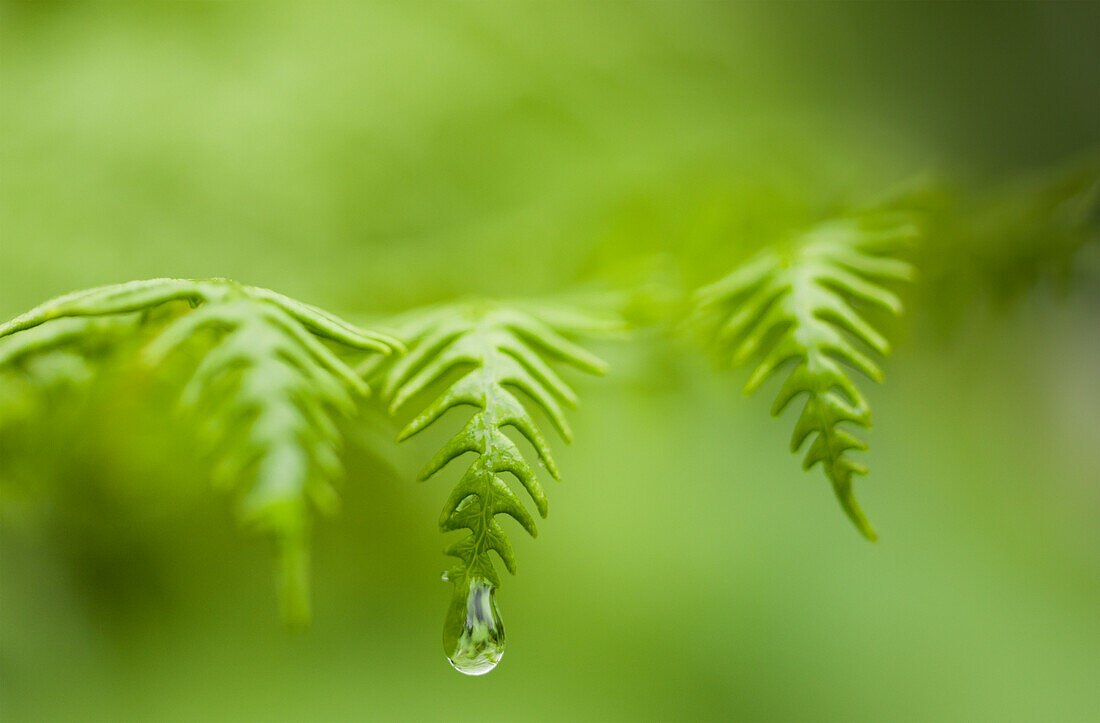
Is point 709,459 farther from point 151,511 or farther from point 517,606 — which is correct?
point 151,511

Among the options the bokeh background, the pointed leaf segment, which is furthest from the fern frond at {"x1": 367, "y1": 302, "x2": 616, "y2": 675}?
the bokeh background

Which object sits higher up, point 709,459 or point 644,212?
point 644,212

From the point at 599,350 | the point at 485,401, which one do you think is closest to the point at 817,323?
the point at 485,401

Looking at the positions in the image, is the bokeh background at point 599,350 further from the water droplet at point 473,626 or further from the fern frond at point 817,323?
the water droplet at point 473,626

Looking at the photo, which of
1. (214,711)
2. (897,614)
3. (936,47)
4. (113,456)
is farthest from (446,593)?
(936,47)

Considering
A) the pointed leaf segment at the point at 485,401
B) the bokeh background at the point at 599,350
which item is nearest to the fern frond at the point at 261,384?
the pointed leaf segment at the point at 485,401

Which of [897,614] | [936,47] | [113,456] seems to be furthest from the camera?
[936,47]
